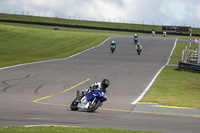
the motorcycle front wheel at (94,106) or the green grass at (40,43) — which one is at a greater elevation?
A: the green grass at (40,43)

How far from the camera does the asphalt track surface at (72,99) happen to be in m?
11.4

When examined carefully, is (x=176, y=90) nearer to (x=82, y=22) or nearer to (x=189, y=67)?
(x=189, y=67)

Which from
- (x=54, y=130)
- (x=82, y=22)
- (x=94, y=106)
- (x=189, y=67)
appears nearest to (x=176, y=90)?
(x=94, y=106)

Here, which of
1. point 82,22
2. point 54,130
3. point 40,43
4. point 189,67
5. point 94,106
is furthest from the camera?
point 82,22

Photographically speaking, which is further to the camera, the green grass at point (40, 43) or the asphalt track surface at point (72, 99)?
the green grass at point (40, 43)

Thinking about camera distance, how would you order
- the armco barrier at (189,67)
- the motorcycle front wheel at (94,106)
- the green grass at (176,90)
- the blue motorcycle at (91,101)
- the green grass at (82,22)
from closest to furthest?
the motorcycle front wheel at (94,106), the blue motorcycle at (91,101), the green grass at (176,90), the armco barrier at (189,67), the green grass at (82,22)

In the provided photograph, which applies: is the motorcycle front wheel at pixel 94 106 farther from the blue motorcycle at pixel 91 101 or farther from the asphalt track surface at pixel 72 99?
the asphalt track surface at pixel 72 99

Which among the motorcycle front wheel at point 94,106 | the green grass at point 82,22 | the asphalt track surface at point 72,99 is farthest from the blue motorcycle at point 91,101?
the green grass at point 82,22

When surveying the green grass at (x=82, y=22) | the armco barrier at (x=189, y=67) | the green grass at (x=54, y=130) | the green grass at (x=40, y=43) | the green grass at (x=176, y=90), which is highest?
the green grass at (x=82, y=22)

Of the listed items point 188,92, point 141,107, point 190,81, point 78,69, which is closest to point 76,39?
point 78,69

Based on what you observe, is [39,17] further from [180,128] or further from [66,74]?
[180,128]

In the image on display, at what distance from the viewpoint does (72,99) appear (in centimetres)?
1834

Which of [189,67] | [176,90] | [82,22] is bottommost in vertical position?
[176,90]

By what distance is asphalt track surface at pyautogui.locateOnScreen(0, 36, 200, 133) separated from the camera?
448 inches
